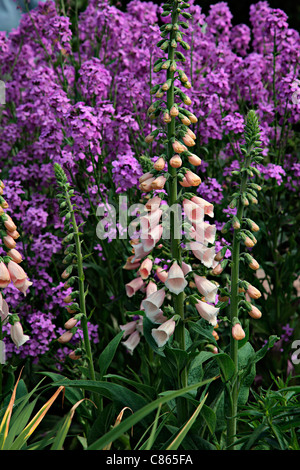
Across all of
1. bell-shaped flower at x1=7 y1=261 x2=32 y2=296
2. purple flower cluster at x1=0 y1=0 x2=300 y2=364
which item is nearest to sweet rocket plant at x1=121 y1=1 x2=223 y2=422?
bell-shaped flower at x1=7 y1=261 x2=32 y2=296

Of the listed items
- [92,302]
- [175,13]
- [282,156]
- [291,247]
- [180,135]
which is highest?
[175,13]

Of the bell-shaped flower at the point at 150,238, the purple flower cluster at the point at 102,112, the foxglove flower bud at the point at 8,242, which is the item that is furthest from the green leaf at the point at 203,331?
the purple flower cluster at the point at 102,112

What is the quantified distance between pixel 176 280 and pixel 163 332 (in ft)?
0.75

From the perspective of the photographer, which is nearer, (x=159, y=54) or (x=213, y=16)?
(x=159, y=54)

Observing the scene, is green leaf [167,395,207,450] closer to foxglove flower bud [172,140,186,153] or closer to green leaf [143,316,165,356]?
green leaf [143,316,165,356]

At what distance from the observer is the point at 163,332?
8.14 ft

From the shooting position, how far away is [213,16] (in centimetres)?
495

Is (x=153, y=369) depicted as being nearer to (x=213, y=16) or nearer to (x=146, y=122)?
(x=146, y=122)

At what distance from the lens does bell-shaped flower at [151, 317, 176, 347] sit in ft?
8.03

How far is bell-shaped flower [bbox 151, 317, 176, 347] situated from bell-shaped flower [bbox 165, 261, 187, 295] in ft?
0.49

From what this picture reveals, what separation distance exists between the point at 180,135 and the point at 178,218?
36 centimetres

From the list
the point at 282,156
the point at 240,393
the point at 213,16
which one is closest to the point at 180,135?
the point at 240,393

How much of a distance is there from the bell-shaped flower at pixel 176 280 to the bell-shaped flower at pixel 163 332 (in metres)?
0.15

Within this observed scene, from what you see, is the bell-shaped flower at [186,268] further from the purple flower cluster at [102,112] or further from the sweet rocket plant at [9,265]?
the purple flower cluster at [102,112]
